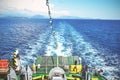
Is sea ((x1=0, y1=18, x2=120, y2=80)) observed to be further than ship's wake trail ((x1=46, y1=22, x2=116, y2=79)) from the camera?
Yes

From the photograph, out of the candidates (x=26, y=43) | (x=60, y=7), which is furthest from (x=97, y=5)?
(x=26, y=43)

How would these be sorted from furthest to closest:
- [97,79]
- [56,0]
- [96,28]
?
1. [96,28]
2. [56,0]
3. [97,79]

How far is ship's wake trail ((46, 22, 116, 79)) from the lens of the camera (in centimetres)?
1034

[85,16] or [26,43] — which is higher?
[85,16]

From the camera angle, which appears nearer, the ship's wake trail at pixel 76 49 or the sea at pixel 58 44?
the ship's wake trail at pixel 76 49

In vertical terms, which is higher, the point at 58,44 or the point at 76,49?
the point at 58,44

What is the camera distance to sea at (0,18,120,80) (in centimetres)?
1045

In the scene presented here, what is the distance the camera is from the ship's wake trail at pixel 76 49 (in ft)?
33.9

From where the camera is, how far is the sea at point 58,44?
10453mm

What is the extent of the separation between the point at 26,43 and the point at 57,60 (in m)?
3.52

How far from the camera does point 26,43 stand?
11.5 m

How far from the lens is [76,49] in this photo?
11.0 meters

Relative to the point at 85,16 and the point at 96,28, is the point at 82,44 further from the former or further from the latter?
the point at 96,28

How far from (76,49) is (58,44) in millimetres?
941
